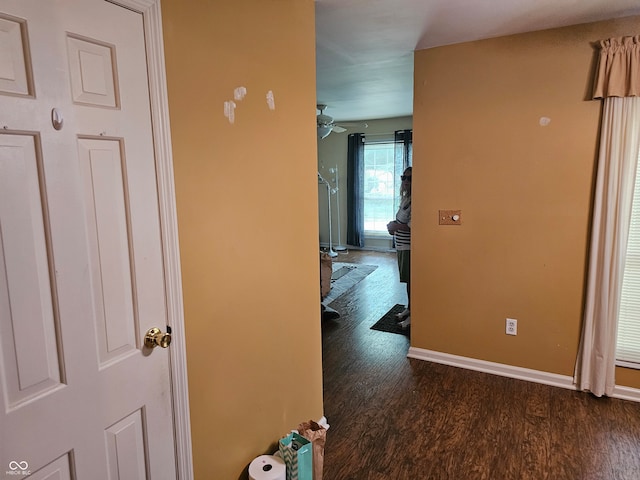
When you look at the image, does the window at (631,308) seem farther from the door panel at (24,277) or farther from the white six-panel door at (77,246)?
the door panel at (24,277)

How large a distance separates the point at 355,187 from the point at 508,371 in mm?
4900

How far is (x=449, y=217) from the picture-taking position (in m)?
2.91

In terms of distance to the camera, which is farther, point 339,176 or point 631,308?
point 339,176

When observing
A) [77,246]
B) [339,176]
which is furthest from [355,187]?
[77,246]

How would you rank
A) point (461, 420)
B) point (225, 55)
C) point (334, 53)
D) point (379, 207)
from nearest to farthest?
point (225, 55) → point (461, 420) → point (334, 53) → point (379, 207)

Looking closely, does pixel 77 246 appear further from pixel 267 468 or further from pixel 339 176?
pixel 339 176

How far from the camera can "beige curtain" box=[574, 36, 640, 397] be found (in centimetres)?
225

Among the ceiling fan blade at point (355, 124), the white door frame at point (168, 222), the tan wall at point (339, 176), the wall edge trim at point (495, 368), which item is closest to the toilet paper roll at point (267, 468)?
the white door frame at point (168, 222)

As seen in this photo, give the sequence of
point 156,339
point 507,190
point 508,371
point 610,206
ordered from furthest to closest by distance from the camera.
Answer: point 508,371 → point 507,190 → point 610,206 → point 156,339

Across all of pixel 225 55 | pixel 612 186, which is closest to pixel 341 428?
pixel 225 55

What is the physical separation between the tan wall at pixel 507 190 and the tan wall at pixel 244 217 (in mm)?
1257

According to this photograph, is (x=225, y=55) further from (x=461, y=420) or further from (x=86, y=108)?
(x=461, y=420)

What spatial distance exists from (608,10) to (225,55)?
2.17m

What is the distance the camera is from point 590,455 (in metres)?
2.02
